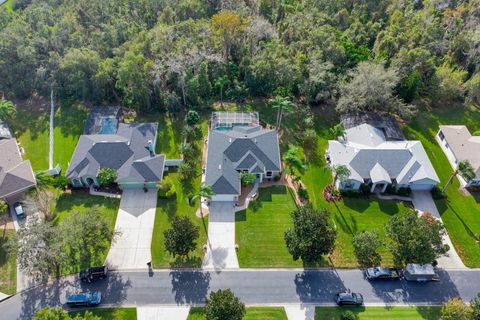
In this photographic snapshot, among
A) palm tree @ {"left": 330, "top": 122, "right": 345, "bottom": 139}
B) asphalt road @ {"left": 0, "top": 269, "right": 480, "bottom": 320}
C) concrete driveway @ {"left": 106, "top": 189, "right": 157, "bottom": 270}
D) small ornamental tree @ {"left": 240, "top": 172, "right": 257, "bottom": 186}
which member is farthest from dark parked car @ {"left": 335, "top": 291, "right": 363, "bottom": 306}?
palm tree @ {"left": 330, "top": 122, "right": 345, "bottom": 139}

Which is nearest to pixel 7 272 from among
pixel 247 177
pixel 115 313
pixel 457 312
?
pixel 115 313

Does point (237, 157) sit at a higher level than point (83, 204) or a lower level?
higher

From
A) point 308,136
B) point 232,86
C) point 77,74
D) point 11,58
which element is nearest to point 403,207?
point 308,136

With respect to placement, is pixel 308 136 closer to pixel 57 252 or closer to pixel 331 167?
pixel 331 167

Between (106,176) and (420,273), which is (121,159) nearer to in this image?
(106,176)

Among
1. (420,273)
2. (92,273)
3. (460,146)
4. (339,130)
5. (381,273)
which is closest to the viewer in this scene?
(420,273)

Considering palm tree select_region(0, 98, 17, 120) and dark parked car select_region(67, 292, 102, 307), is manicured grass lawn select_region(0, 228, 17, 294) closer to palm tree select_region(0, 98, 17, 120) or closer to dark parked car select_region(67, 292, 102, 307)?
dark parked car select_region(67, 292, 102, 307)

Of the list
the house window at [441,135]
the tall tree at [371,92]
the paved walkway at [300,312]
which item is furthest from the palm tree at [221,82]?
the house window at [441,135]
